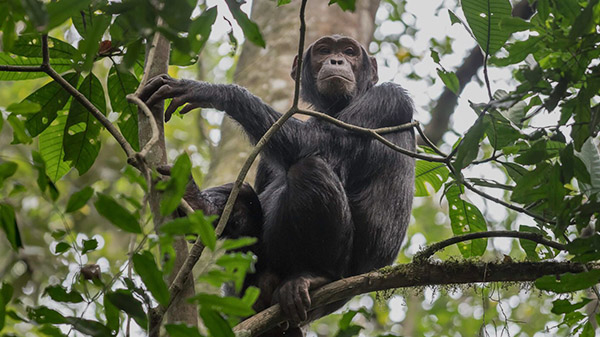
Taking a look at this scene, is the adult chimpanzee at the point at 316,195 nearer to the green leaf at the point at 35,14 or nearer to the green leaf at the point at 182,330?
the green leaf at the point at 182,330

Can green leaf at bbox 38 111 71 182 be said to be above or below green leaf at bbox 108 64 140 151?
below

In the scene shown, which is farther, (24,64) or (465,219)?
(465,219)

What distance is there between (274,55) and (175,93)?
3.91 metres

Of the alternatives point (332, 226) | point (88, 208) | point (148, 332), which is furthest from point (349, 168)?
point (88, 208)

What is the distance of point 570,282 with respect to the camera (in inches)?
120

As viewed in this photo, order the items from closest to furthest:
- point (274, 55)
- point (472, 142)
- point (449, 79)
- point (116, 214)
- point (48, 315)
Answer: point (116, 214) < point (48, 315) < point (472, 142) < point (449, 79) < point (274, 55)

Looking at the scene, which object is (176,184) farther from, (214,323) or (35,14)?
(35,14)

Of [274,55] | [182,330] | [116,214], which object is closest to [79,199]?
[116,214]

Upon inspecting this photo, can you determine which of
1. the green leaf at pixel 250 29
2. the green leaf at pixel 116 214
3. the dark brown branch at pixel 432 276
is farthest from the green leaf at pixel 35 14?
the dark brown branch at pixel 432 276

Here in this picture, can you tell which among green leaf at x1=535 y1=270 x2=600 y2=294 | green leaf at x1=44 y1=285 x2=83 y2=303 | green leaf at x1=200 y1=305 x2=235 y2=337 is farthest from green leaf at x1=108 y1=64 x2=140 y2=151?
green leaf at x1=535 y1=270 x2=600 y2=294

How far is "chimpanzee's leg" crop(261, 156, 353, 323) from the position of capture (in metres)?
4.40

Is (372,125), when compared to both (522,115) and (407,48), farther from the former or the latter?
(407,48)

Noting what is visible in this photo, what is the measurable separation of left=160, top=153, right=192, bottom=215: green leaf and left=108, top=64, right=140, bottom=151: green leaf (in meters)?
2.11

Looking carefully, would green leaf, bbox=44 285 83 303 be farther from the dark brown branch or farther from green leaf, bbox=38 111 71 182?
green leaf, bbox=38 111 71 182
